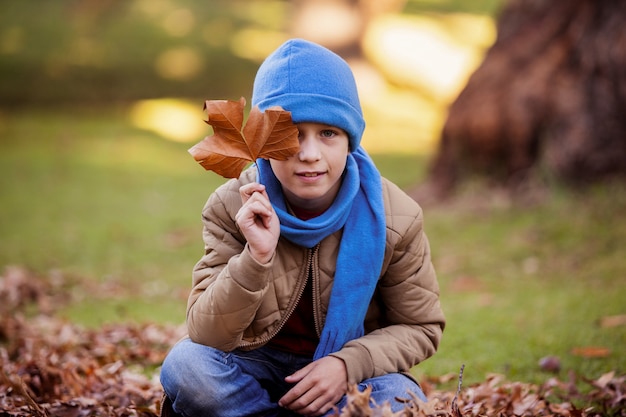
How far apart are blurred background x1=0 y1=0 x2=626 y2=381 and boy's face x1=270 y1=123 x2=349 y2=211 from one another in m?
1.90

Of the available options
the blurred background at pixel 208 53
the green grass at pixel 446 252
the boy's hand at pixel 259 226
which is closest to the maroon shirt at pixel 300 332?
the boy's hand at pixel 259 226

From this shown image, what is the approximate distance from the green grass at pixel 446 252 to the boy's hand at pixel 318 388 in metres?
1.66

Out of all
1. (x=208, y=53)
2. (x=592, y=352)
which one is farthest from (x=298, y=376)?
(x=208, y=53)

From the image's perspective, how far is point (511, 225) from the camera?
7.19m

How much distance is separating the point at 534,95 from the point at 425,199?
1.70 m

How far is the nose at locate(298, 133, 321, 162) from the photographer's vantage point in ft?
8.59

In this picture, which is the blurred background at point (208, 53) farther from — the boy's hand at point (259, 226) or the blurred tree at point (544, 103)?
the boy's hand at point (259, 226)

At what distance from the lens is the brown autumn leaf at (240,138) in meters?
2.54

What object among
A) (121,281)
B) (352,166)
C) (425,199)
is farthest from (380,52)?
(352,166)

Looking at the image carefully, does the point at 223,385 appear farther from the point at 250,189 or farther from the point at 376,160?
the point at 376,160

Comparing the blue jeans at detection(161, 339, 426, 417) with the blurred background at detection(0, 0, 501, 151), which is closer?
the blue jeans at detection(161, 339, 426, 417)

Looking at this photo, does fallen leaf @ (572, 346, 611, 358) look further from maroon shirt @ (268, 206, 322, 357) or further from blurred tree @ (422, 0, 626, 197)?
blurred tree @ (422, 0, 626, 197)

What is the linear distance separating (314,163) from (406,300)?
0.65 metres

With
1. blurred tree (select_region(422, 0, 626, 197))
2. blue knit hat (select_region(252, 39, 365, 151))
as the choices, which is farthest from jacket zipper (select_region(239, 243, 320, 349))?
blurred tree (select_region(422, 0, 626, 197))
